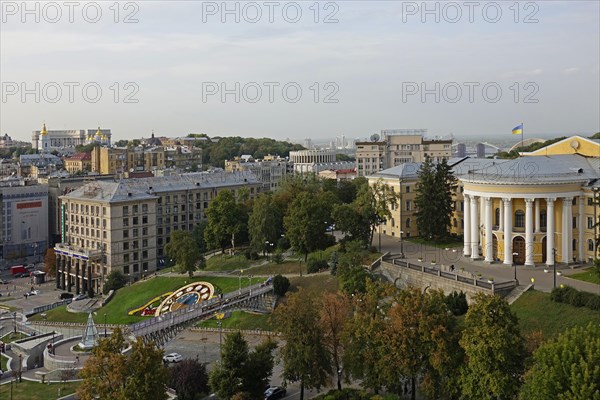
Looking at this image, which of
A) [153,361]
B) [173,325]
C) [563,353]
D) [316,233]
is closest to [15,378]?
[173,325]

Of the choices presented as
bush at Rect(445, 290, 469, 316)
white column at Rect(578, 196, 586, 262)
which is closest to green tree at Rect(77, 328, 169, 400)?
bush at Rect(445, 290, 469, 316)

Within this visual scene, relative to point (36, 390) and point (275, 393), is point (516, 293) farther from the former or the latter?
point (36, 390)

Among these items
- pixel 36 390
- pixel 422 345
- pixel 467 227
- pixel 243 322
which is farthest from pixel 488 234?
pixel 36 390

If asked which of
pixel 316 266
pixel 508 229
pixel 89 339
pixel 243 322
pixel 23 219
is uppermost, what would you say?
pixel 508 229

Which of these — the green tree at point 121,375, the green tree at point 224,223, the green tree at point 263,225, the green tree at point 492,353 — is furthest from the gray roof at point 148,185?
the green tree at point 492,353

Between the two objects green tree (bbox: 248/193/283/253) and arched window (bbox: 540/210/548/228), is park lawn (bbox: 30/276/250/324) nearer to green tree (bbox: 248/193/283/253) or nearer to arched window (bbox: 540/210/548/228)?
green tree (bbox: 248/193/283/253)

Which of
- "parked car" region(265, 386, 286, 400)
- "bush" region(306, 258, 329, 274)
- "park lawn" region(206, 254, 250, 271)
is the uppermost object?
"bush" region(306, 258, 329, 274)
